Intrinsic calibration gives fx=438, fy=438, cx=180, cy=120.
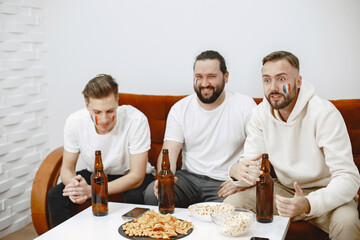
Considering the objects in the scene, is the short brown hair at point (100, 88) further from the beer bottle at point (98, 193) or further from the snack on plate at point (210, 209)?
the snack on plate at point (210, 209)

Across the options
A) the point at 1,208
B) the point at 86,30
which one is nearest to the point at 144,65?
the point at 86,30

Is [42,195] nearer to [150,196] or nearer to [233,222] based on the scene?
[150,196]

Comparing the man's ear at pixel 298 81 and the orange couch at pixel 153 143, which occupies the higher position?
the man's ear at pixel 298 81

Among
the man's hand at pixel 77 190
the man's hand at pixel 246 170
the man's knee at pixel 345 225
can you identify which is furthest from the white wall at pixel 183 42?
the man's hand at pixel 77 190

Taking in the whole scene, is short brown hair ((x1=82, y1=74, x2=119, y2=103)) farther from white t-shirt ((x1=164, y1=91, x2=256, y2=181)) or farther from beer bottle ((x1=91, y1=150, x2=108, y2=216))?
white t-shirt ((x1=164, y1=91, x2=256, y2=181))

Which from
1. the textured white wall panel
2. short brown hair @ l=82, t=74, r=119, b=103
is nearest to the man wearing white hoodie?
short brown hair @ l=82, t=74, r=119, b=103

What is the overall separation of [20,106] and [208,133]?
58.3 inches

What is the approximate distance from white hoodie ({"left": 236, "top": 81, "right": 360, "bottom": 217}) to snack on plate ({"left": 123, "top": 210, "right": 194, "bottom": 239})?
60cm

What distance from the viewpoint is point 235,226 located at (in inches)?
65.3

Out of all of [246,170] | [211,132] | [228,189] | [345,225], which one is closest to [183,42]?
[211,132]

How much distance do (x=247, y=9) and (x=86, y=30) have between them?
1269 millimetres

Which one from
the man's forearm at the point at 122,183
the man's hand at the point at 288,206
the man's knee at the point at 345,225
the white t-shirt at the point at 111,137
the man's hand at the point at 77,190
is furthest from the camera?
the white t-shirt at the point at 111,137

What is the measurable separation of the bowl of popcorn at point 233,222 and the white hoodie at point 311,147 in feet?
1.17

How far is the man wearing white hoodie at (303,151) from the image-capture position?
6.50ft
